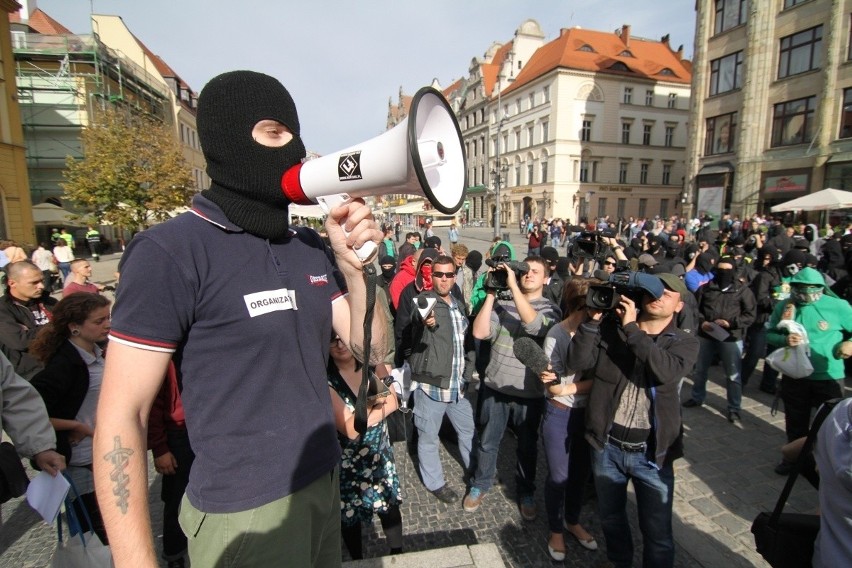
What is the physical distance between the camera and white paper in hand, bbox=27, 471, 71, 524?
6.84ft

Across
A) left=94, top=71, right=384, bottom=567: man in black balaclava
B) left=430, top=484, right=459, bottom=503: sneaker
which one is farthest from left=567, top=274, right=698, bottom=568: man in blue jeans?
left=94, top=71, right=384, bottom=567: man in black balaclava

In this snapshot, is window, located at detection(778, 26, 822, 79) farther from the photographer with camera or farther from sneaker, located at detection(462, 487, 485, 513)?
sneaker, located at detection(462, 487, 485, 513)

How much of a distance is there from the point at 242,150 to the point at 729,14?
32029mm

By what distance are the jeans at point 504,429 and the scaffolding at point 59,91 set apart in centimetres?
Result: 2411

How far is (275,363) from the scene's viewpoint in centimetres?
127

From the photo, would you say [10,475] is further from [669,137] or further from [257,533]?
[669,137]

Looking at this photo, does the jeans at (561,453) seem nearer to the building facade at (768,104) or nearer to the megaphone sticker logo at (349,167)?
the megaphone sticker logo at (349,167)

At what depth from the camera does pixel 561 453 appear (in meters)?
3.08

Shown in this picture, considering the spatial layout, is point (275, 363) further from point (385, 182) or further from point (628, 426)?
point (628, 426)

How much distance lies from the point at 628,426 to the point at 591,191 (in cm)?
4258

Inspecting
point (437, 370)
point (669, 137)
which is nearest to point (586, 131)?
point (669, 137)

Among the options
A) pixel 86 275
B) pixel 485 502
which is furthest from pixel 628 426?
pixel 86 275

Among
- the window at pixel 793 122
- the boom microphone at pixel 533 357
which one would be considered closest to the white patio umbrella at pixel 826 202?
the window at pixel 793 122

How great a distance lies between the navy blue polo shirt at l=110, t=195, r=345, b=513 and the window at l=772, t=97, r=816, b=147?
2818 cm
